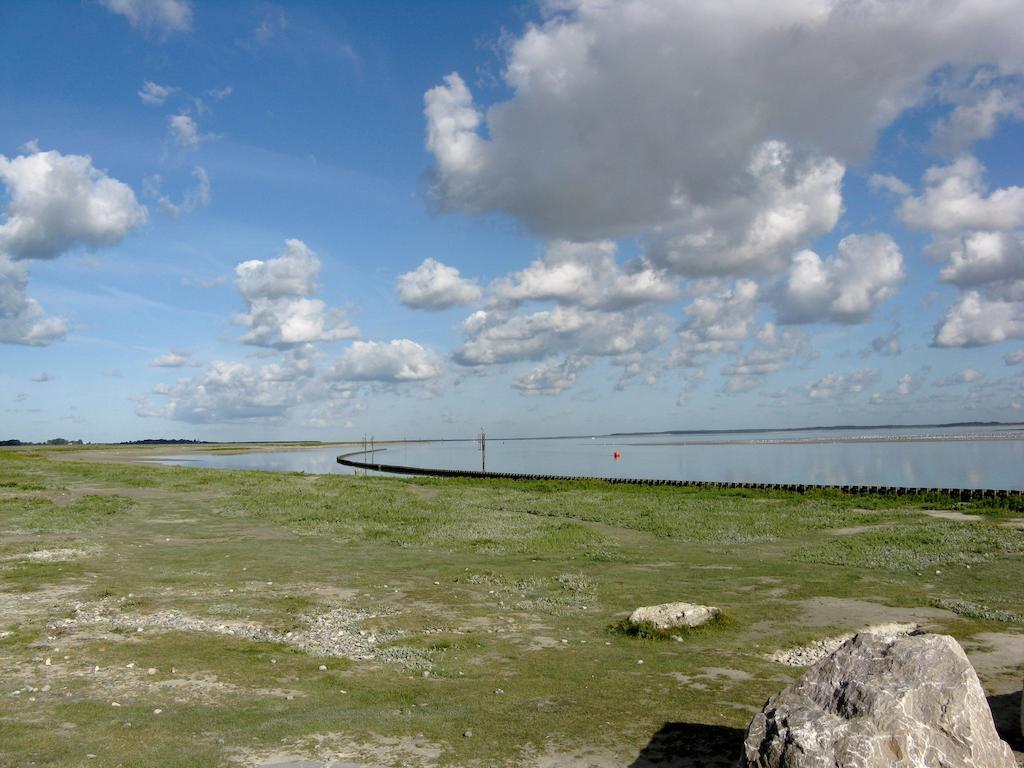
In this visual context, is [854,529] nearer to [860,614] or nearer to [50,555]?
[860,614]

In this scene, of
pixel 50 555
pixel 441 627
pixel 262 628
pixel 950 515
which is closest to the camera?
pixel 262 628

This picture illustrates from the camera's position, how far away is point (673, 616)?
13.4 metres

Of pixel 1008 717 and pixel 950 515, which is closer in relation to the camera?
pixel 1008 717

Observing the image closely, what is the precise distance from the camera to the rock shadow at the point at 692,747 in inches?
312

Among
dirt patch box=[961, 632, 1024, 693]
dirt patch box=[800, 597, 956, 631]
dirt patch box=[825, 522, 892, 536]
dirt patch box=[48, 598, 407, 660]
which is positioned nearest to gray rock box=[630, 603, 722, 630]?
dirt patch box=[800, 597, 956, 631]

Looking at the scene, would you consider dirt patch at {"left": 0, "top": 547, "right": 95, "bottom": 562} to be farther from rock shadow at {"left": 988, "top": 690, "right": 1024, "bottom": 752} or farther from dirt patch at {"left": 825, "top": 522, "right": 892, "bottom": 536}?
dirt patch at {"left": 825, "top": 522, "right": 892, "bottom": 536}

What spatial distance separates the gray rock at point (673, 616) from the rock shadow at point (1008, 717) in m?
4.69

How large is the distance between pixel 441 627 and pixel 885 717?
902cm

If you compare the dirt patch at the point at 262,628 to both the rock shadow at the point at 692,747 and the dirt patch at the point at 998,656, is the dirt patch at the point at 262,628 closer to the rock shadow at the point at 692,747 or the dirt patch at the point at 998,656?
the rock shadow at the point at 692,747

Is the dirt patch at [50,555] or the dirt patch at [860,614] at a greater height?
the dirt patch at [50,555]

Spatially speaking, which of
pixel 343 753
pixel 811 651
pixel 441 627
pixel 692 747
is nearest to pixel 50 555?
pixel 441 627

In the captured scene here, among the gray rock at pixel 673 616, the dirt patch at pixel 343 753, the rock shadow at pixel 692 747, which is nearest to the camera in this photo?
the dirt patch at pixel 343 753

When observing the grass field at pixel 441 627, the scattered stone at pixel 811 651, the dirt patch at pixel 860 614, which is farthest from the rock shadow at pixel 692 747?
the dirt patch at pixel 860 614

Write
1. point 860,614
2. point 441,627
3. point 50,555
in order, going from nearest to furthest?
1. point 441,627
2. point 860,614
3. point 50,555
